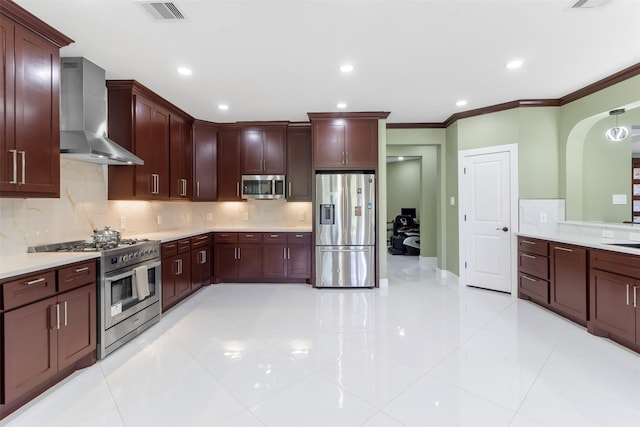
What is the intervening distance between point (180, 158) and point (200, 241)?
1.29 meters

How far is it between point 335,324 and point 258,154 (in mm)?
3107

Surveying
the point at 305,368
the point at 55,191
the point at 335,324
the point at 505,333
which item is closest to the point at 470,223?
the point at 505,333

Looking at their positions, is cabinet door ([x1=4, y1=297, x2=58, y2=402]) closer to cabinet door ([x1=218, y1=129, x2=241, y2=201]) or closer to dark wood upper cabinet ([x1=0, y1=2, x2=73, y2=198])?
dark wood upper cabinet ([x1=0, y1=2, x2=73, y2=198])

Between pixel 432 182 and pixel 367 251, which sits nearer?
pixel 367 251

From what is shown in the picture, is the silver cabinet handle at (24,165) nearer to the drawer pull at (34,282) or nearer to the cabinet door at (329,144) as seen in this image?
A: the drawer pull at (34,282)

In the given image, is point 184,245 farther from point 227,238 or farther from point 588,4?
point 588,4

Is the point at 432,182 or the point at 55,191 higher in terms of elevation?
the point at 432,182

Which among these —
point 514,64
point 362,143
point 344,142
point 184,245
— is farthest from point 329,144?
point 184,245

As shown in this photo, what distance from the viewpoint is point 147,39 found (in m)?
2.44

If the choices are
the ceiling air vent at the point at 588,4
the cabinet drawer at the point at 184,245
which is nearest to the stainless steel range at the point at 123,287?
the cabinet drawer at the point at 184,245

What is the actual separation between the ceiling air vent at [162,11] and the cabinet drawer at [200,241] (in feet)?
8.83

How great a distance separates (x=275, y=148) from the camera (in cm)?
491

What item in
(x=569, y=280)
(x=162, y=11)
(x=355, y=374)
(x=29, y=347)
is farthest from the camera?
(x=569, y=280)

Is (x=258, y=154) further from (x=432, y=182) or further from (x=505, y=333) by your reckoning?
(x=505, y=333)
